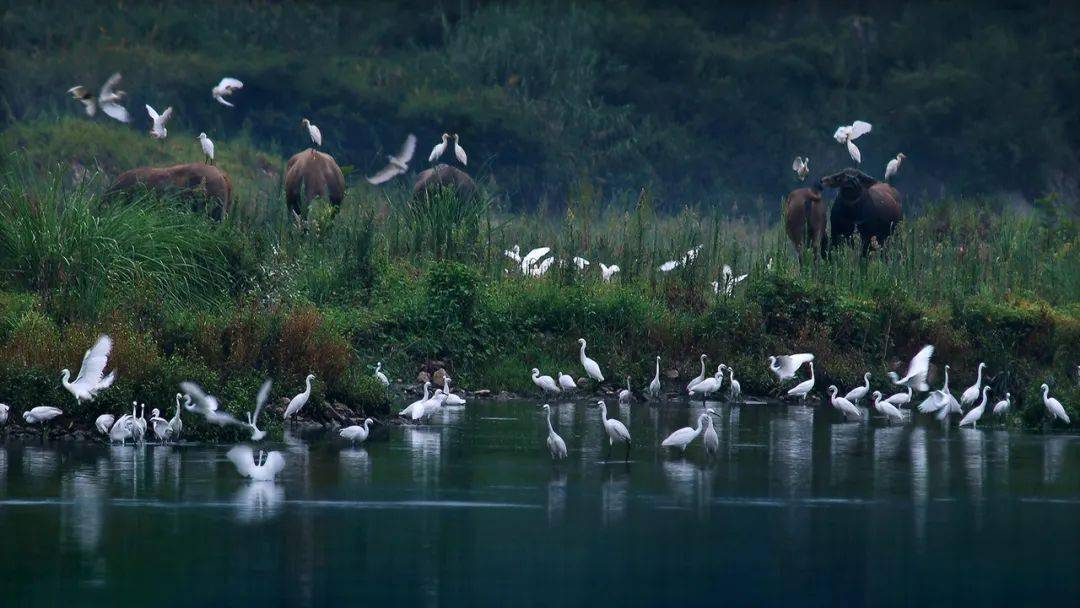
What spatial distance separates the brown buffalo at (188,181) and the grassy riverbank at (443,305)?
713mm

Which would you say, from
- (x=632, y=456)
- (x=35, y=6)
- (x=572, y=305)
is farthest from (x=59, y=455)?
(x=35, y=6)

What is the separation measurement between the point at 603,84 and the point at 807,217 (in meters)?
20.1

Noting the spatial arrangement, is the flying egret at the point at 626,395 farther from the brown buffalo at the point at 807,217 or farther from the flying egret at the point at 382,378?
the brown buffalo at the point at 807,217

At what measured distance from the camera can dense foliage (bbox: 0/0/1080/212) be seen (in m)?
43.1

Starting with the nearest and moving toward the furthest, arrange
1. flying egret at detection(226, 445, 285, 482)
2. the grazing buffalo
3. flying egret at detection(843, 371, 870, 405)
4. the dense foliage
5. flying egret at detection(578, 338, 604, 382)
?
flying egret at detection(226, 445, 285, 482)
flying egret at detection(843, 371, 870, 405)
flying egret at detection(578, 338, 604, 382)
the grazing buffalo
the dense foliage

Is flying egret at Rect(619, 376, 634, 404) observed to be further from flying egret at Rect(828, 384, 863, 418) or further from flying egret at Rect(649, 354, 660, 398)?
flying egret at Rect(828, 384, 863, 418)

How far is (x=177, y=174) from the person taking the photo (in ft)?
83.8

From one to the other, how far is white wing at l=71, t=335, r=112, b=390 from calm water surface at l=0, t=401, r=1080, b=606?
1.82 ft

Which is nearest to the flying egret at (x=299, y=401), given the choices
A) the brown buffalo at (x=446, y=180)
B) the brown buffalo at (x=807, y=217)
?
the brown buffalo at (x=446, y=180)

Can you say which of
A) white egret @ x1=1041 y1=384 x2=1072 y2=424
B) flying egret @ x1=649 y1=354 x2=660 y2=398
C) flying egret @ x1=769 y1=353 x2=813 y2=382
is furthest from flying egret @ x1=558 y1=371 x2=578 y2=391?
white egret @ x1=1041 y1=384 x2=1072 y2=424

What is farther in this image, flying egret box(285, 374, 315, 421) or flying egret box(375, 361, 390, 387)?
flying egret box(375, 361, 390, 387)

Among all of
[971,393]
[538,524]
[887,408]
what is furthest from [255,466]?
[971,393]

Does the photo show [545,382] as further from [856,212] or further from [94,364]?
[856,212]

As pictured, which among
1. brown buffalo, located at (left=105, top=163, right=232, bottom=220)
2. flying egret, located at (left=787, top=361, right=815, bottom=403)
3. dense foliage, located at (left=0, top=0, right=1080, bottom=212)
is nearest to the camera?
flying egret, located at (left=787, top=361, right=815, bottom=403)
